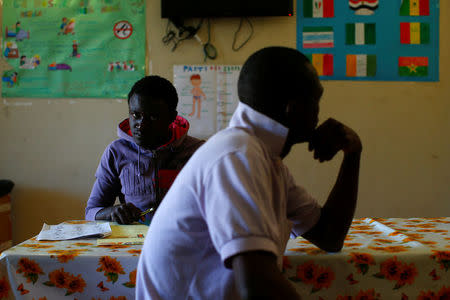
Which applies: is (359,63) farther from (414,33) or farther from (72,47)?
(72,47)

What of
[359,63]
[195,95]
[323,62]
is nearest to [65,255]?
[195,95]

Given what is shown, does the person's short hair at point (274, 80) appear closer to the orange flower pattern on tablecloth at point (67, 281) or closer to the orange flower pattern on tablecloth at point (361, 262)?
the orange flower pattern on tablecloth at point (361, 262)

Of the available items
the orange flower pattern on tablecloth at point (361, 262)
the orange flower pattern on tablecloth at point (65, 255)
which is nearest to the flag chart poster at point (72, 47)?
the orange flower pattern on tablecloth at point (65, 255)

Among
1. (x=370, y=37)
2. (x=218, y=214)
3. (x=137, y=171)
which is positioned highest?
(x=370, y=37)

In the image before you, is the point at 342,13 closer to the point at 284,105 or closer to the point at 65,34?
the point at 65,34

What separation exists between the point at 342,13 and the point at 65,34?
1899 mm

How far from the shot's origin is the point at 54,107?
3.00m

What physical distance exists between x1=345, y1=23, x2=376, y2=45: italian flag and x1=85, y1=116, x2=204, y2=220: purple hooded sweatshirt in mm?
1606

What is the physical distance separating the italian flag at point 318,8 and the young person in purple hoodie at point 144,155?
147 centimetres

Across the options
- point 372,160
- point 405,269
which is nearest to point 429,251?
point 405,269

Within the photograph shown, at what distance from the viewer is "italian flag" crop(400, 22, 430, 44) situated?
290cm

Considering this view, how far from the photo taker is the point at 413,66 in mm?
2920

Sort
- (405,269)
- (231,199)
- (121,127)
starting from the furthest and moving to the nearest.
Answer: (121,127), (405,269), (231,199)

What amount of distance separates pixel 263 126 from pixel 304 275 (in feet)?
1.50
